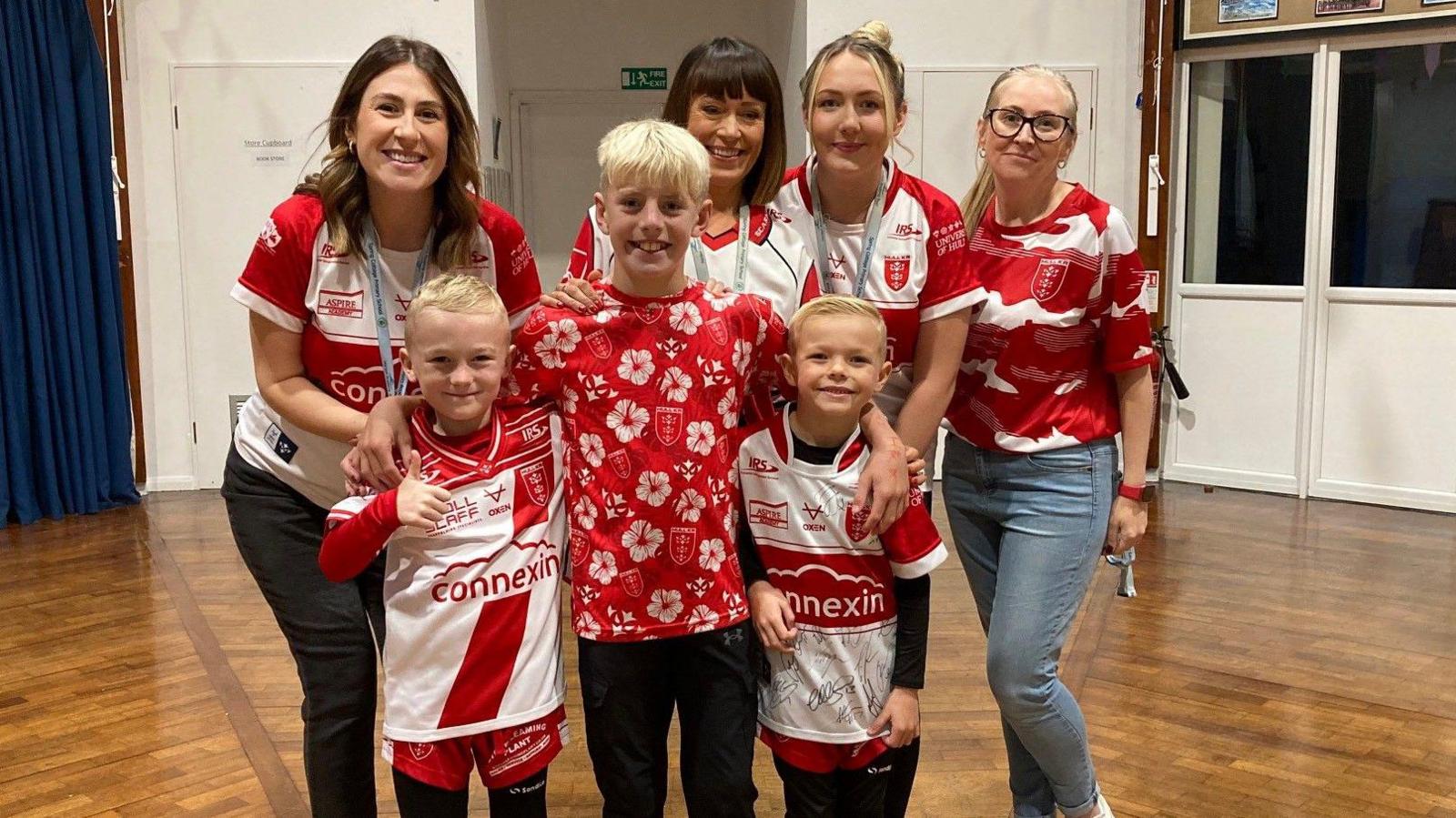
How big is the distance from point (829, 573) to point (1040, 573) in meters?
0.47

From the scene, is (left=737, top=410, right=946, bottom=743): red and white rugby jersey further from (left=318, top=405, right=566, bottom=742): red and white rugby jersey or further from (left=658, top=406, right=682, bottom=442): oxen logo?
(left=318, top=405, right=566, bottom=742): red and white rugby jersey

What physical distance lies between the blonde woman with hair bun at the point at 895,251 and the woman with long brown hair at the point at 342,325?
2.02 feet

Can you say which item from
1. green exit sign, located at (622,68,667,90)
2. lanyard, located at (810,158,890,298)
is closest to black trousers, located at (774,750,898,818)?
lanyard, located at (810,158,890,298)

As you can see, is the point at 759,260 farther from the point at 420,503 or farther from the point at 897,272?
the point at 420,503

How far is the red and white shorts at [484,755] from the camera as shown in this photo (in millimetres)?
1967

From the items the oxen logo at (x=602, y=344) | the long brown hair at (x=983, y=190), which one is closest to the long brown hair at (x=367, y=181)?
the oxen logo at (x=602, y=344)

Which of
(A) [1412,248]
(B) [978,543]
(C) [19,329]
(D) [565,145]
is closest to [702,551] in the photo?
(B) [978,543]

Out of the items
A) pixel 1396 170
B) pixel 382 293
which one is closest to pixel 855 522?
pixel 382 293

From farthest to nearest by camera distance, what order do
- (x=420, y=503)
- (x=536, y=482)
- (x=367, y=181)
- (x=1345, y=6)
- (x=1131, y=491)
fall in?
(x=1345, y=6)
(x=1131, y=491)
(x=367, y=181)
(x=536, y=482)
(x=420, y=503)

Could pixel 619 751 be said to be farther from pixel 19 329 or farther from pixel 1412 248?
pixel 1412 248

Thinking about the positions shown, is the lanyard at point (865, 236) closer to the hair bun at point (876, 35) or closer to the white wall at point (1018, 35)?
the hair bun at point (876, 35)

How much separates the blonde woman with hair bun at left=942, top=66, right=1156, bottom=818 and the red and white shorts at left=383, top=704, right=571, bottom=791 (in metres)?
0.85

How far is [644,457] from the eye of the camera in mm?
1964

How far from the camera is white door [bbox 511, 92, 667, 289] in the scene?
26.4ft
